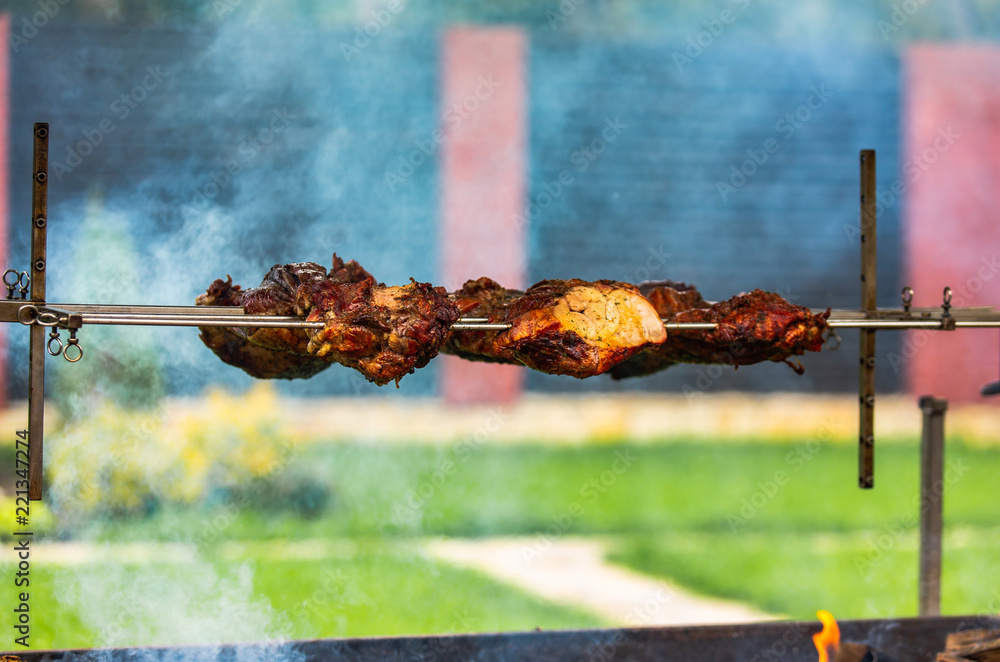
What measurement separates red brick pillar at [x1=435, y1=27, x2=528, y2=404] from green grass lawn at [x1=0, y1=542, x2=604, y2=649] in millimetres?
1647

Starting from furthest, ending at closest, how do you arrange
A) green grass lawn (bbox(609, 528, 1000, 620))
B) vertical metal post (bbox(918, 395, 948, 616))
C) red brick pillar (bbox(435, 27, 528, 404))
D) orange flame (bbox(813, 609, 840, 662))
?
red brick pillar (bbox(435, 27, 528, 404)) → green grass lawn (bbox(609, 528, 1000, 620)) → vertical metal post (bbox(918, 395, 948, 616)) → orange flame (bbox(813, 609, 840, 662))

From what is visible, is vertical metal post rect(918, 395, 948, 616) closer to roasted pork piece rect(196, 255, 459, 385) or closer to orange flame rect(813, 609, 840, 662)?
orange flame rect(813, 609, 840, 662)

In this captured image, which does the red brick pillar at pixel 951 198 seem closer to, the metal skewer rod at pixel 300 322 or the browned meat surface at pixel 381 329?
the metal skewer rod at pixel 300 322

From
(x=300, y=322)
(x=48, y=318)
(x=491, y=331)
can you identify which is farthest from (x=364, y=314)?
(x=48, y=318)

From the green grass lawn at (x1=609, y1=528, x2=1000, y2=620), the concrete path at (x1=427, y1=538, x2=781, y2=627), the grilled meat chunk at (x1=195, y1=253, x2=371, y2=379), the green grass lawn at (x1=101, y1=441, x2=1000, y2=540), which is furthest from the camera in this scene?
the green grass lawn at (x1=101, y1=441, x2=1000, y2=540)

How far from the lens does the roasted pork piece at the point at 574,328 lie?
8.57 ft

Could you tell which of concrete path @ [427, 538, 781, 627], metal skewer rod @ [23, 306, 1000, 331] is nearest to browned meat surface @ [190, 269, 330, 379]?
metal skewer rod @ [23, 306, 1000, 331]

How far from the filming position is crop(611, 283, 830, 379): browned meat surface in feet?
9.31

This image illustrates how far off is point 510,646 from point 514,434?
3780mm

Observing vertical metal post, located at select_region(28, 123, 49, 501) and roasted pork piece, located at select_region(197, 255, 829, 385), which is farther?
roasted pork piece, located at select_region(197, 255, 829, 385)

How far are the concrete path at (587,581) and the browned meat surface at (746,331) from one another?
2726 millimetres

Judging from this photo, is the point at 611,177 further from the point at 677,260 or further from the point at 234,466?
the point at 234,466

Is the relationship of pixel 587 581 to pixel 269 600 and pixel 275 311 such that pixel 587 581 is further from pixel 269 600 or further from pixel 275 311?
pixel 275 311

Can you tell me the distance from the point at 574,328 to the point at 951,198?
6.66 metres
